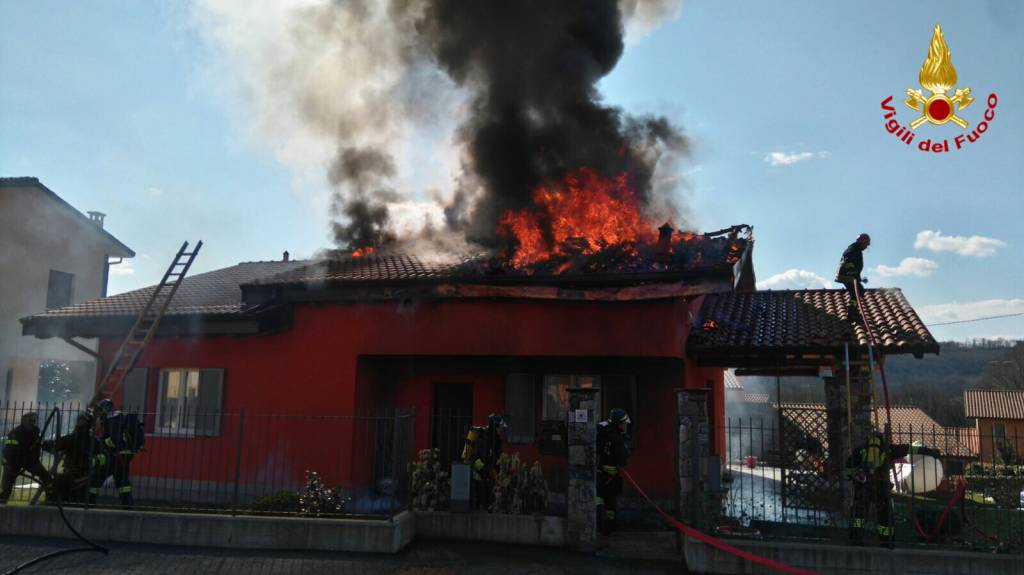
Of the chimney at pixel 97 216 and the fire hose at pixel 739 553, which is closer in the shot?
the fire hose at pixel 739 553

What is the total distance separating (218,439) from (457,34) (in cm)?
906

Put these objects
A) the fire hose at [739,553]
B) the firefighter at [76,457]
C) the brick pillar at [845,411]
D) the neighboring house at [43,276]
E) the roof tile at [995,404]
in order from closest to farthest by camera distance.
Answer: the fire hose at [739,553], the firefighter at [76,457], the brick pillar at [845,411], the neighboring house at [43,276], the roof tile at [995,404]

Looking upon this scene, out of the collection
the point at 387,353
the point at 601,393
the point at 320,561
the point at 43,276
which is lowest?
the point at 320,561

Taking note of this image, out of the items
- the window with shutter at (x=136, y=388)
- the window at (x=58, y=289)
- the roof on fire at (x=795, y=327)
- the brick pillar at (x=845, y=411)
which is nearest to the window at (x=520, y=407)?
the roof on fire at (x=795, y=327)

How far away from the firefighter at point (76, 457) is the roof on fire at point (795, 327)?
29.5ft

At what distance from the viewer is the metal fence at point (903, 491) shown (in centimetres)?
772

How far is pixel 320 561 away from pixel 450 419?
4586mm

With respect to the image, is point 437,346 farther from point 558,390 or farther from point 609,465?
point 609,465

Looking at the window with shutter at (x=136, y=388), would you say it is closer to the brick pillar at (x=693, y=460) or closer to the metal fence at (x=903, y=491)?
the brick pillar at (x=693, y=460)

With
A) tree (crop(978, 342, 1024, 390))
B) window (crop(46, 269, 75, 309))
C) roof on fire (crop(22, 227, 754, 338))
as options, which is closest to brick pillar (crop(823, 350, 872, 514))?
roof on fire (crop(22, 227, 754, 338))

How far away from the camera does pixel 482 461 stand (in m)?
8.96

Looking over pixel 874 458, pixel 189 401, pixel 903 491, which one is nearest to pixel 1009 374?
pixel 903 491

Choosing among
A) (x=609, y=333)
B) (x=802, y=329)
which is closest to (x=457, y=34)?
(x=609, y=333)

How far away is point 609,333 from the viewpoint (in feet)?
35.4
